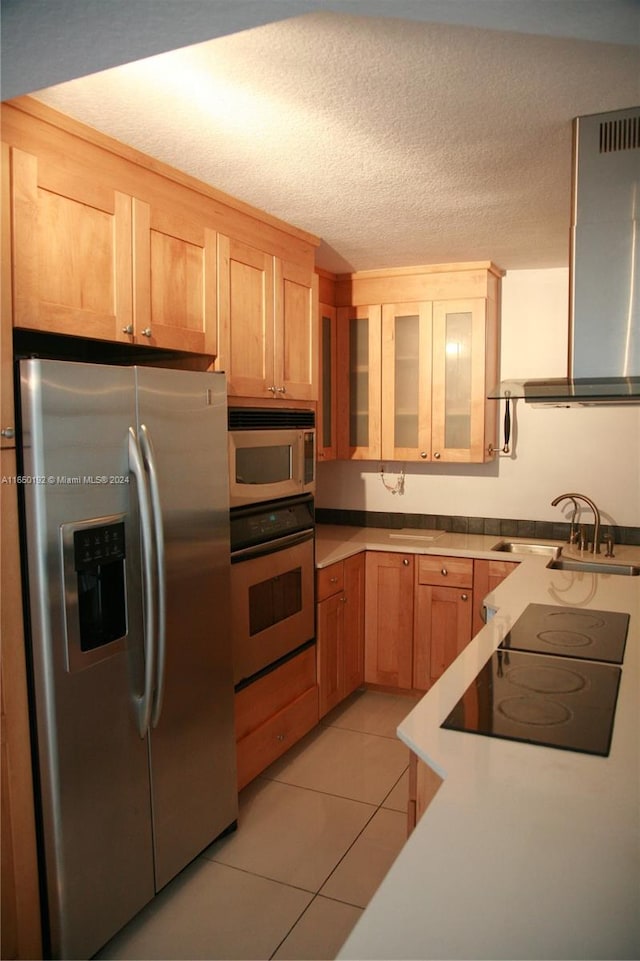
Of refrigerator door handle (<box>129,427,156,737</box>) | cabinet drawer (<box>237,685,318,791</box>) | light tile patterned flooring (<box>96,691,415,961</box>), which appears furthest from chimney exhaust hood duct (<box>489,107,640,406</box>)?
cabinet drawer (<box>237,685,318,791</box>)

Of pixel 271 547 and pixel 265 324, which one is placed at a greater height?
pixel 265 324

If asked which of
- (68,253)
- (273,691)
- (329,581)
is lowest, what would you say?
(273,691)

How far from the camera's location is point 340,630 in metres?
3.73

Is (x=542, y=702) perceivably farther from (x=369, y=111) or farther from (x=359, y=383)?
(x=359, y=383)

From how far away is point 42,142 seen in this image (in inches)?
73.5

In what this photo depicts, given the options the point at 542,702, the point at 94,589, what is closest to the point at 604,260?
the point at 542,702

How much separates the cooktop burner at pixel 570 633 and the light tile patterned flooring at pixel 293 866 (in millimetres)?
954

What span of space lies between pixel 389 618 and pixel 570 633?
1.69m

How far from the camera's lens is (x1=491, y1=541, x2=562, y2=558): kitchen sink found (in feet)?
12.8

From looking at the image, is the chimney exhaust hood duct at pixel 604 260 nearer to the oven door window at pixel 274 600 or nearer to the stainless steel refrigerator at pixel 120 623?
the stainless steel refrigerator at pixel 120 623

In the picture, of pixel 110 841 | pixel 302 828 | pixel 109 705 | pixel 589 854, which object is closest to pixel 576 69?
pixel 589 854

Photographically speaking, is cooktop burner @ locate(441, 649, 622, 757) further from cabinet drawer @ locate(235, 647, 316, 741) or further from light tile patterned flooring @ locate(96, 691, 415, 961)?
cabinet drawer @ locate(235, 647, 316, 741)

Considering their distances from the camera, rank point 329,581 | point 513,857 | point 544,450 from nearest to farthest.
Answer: point 513,857
point 329,581
point 544,450

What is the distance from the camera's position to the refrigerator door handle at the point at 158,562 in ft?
6.72
